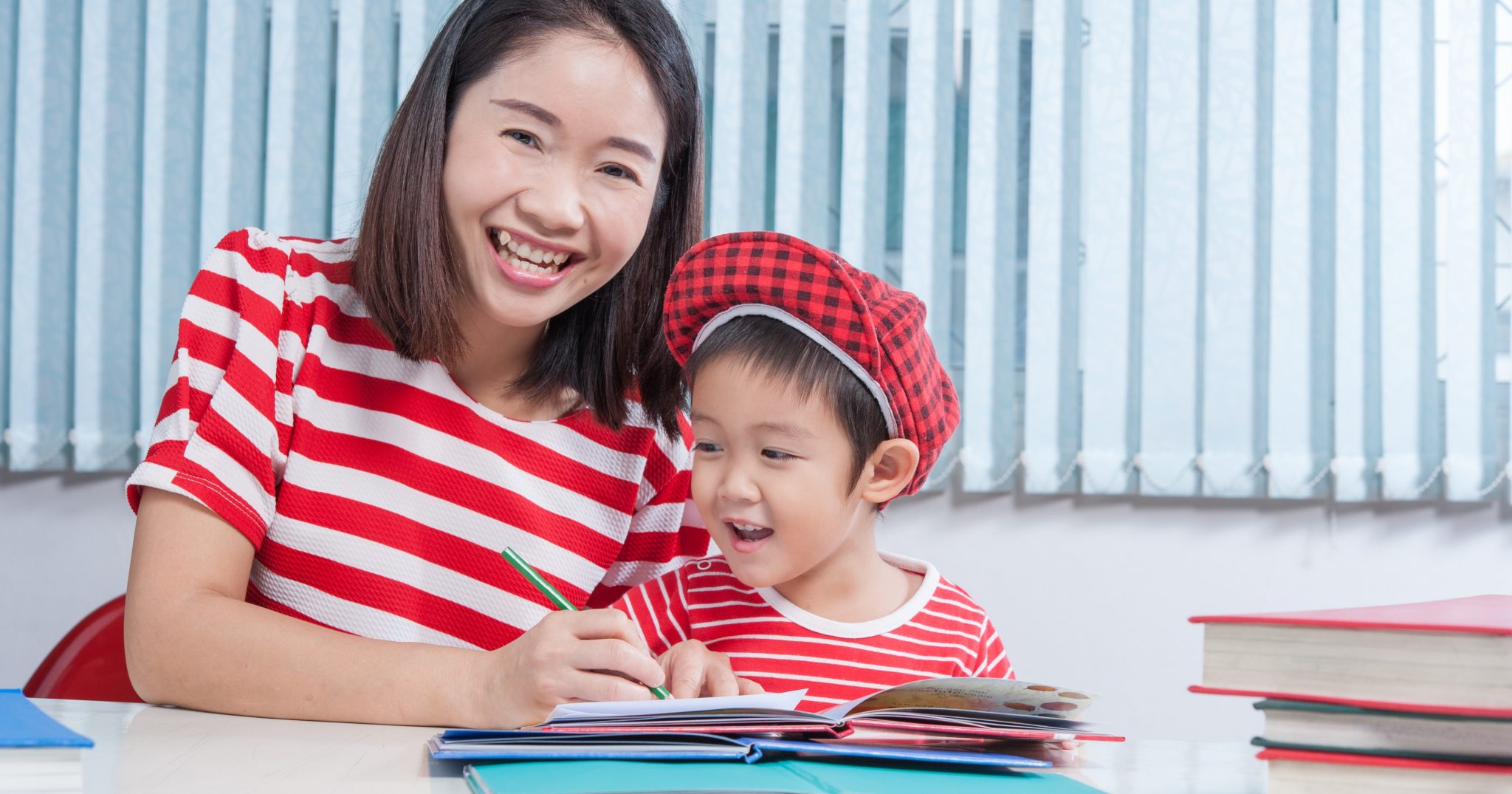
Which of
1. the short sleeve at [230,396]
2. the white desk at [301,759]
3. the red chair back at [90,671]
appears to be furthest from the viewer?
the red chair back at [90,671]

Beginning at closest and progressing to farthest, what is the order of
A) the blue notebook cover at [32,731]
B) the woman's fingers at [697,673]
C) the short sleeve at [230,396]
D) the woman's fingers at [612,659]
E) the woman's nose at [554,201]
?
the blue notebook cover at [32,731] < the woman's fingers at [612,659] < the woman's fingers at [697,673] < the short sleeve at [230,396] < the woman's nose at [554,201]

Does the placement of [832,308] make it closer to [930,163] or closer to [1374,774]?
[1374,774]

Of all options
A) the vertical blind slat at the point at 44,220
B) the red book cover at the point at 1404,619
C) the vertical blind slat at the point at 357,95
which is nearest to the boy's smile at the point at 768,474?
the red book cover at the point at 1404,619

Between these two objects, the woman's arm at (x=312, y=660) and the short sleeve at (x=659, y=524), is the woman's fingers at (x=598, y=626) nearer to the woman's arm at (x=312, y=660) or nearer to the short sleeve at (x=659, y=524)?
the woman's arm at (x=312, y=660)

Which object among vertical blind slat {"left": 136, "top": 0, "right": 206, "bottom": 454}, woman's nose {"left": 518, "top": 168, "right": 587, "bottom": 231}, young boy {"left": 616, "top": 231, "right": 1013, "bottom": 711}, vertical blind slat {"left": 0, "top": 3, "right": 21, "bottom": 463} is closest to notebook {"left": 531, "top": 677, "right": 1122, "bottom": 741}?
young boy {"left": 616, "top": 231, "right": 1013, "bottom": 711}

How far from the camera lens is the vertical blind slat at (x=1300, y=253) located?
6.54 ft

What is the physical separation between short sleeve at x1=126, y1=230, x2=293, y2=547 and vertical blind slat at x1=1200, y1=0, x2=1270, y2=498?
60.2 inches

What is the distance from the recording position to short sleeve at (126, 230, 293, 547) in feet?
3.21

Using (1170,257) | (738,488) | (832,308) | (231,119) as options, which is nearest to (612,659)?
(738,488)

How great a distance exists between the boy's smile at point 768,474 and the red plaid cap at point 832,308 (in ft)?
0.18

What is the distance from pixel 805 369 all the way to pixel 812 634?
24 centimetres

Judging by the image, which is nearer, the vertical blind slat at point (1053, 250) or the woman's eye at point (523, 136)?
the woman's eye at point (523, 136)

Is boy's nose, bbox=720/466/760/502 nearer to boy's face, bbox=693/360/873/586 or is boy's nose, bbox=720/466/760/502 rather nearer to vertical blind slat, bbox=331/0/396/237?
boy's face, bbox=693/360/873/586

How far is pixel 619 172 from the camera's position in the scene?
1136 mm
